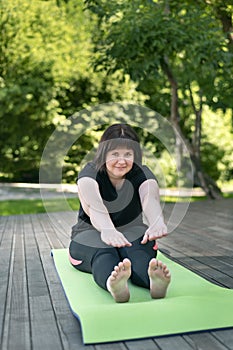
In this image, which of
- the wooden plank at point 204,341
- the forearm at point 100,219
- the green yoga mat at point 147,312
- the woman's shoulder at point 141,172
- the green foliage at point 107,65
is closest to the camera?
the wooden plank at point 204,341

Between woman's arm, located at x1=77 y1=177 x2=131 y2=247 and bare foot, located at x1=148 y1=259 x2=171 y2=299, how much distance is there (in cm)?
28

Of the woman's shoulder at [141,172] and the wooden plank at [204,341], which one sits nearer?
the wooden plank at [204,341]

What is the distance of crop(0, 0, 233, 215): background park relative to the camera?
18.5ft

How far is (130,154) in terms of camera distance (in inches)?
104

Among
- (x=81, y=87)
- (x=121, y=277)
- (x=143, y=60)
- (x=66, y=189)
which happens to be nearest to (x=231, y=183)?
(x=81, y=87)

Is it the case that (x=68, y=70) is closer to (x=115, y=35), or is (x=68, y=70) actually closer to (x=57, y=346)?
(x=115, y=35)

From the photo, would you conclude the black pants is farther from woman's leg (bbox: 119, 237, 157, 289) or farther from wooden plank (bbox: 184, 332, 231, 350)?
wooden plank (bbox: 184, 332, 231, 350)

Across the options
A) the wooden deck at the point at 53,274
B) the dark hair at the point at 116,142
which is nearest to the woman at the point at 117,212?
the dark hair at the point at 116,142

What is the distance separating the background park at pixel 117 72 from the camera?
5.62 m

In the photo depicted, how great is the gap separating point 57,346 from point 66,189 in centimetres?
179

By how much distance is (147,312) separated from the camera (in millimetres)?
1987

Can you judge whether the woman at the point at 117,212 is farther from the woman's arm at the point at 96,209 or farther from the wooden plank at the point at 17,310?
the wooden plank at the point at 17,310

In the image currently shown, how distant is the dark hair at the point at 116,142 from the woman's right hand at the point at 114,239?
410mm

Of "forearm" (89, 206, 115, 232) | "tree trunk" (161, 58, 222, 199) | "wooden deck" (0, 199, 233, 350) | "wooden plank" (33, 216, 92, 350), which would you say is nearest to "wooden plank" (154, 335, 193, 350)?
"wooden deck" (0, 199, 233, 350)
